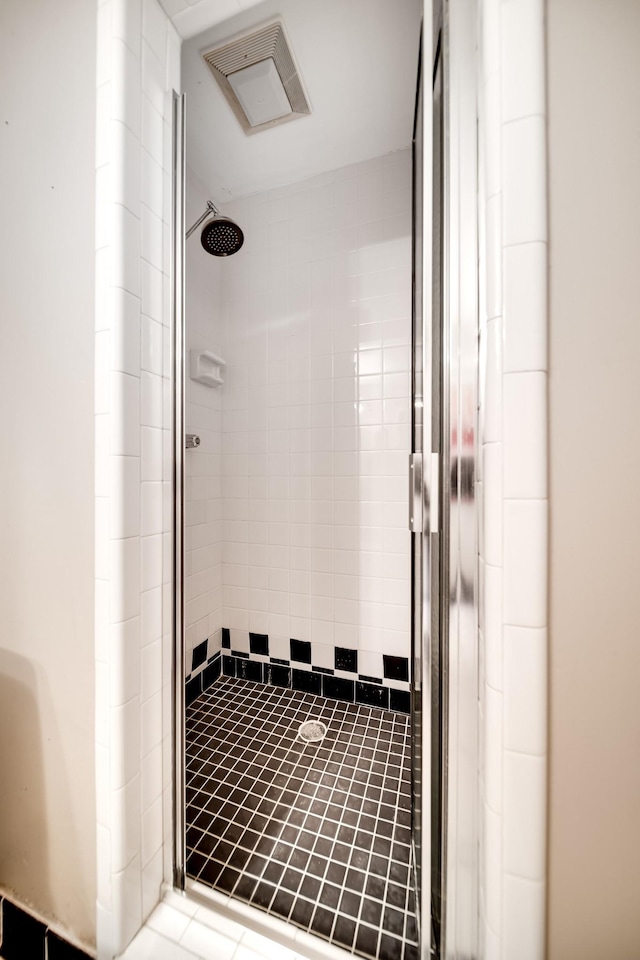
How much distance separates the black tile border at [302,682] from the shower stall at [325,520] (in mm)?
10

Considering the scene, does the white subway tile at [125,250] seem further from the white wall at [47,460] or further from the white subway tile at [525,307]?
the white subway tile at [525,307]

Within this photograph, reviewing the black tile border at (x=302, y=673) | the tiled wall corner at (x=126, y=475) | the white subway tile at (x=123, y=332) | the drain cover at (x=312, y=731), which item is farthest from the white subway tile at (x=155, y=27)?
the drain cover at (x=312, y=731)

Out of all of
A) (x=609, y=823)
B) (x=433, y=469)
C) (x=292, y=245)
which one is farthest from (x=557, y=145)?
(x=292, y=245)

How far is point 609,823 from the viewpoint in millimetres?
412

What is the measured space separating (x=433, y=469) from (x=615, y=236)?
1.22 feet

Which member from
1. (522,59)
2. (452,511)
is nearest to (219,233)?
(522,59)

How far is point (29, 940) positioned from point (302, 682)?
990 mm

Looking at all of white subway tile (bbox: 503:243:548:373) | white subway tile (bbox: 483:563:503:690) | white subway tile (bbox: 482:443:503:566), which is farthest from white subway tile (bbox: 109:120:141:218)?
white subway tile (bbox: 483:563:503:690)

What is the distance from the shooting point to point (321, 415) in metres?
1.53

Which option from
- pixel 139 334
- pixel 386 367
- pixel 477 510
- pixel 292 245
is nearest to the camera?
pixel 477 510

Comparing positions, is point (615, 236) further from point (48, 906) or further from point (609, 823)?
point (48, 906)

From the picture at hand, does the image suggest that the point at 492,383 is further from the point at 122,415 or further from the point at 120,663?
the point at 120,663

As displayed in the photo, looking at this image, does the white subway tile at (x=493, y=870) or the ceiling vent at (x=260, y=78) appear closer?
the white subway tile at (x=493, y=870)

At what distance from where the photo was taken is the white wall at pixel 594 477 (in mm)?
409
